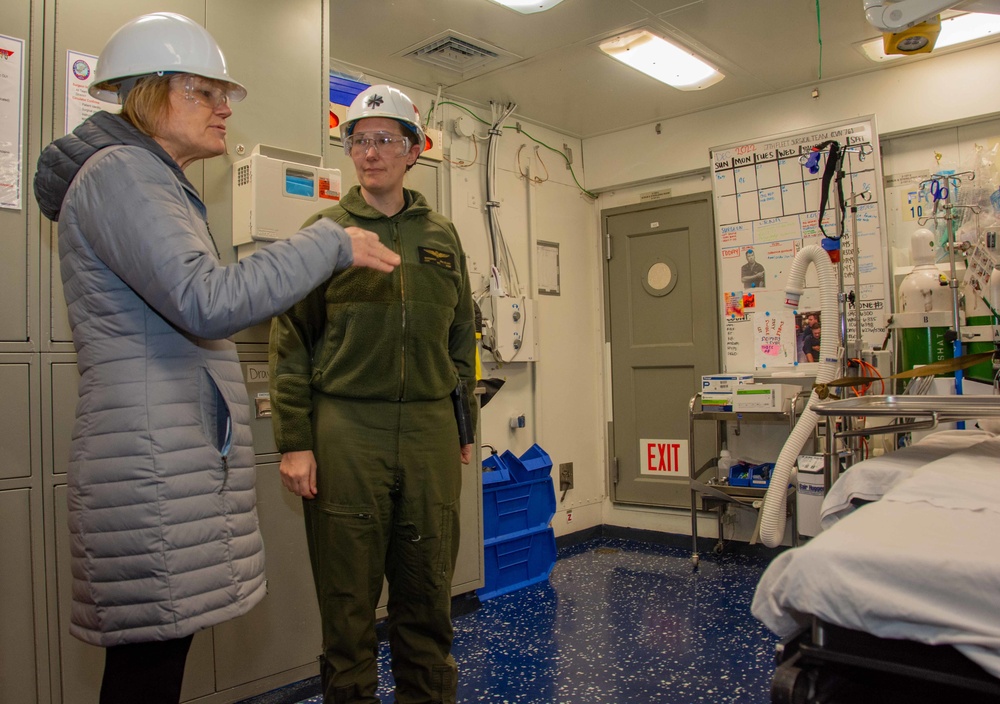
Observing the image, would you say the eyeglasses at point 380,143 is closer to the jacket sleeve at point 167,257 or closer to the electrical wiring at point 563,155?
the jacket sleeve at point 167,257

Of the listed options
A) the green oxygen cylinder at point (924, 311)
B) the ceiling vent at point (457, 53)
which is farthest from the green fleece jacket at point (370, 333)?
the green oxygen cylinder at point (924, 311)

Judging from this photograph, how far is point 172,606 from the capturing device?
3.96ft

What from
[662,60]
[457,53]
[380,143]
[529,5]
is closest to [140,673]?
[380,143]

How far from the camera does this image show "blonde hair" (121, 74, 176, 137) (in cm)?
132

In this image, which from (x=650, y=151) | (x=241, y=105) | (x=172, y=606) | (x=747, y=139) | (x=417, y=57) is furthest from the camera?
(x=650, y=151)

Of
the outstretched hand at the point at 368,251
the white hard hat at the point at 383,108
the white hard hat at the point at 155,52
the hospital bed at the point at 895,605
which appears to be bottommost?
the hospital bed at the point at 895,605

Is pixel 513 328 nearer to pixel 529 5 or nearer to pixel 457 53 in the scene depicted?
pixel 457 53

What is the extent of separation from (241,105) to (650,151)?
120 inches

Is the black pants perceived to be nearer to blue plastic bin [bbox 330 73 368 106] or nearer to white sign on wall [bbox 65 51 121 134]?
white sign on wall [bbox 65 51 121 134]

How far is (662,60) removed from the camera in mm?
3926

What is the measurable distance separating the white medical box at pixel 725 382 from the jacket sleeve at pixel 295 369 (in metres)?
2.72

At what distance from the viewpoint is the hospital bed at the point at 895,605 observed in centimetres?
91

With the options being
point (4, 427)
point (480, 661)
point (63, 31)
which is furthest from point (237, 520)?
point (480, 661)

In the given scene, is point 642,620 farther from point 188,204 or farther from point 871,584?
point 188,204
